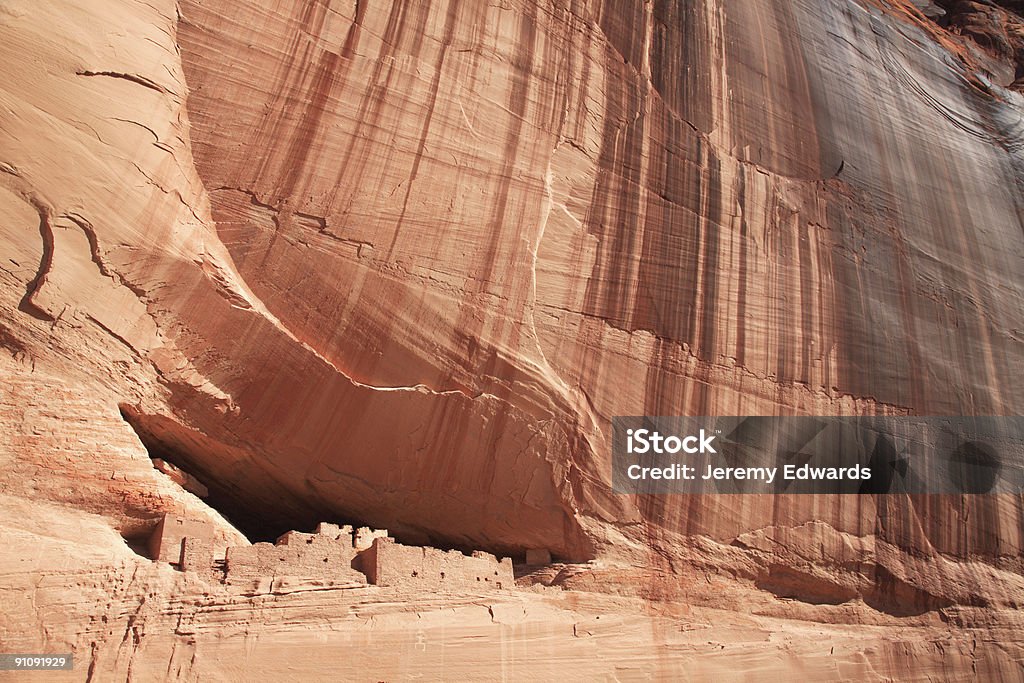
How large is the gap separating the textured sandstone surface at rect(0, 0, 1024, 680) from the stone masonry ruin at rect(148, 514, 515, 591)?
0.54 feet

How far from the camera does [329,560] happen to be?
7230mm

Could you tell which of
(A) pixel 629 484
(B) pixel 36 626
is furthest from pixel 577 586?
(B) pixel 36 626

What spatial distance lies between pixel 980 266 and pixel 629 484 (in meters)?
6.05

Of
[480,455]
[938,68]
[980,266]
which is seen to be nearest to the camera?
[480,455]

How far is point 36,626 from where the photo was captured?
579cm

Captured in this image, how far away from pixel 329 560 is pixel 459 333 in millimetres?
2318

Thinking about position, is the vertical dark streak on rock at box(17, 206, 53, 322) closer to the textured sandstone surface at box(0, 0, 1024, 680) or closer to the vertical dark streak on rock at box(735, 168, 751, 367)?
the textured sandstone surface at box(0, 0, 1024, 680)

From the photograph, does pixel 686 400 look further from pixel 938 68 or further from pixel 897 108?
pixel 938 68

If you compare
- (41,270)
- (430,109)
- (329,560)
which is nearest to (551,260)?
(430,109)

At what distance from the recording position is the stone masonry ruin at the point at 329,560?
6691mm

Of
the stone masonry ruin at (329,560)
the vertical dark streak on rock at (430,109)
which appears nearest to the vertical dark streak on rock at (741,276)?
the stone masonry ruin at (329,560)

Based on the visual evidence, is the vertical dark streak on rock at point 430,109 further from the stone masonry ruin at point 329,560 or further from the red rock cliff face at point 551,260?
the stone masonry ruin at point 329,560

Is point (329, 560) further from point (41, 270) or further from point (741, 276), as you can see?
point (741, 276)

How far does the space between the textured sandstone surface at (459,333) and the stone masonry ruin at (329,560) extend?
0.17 m
